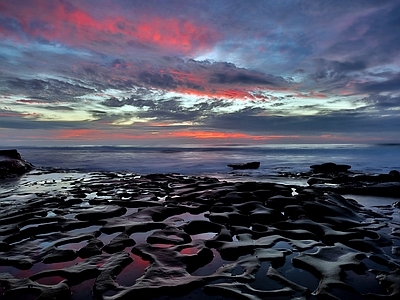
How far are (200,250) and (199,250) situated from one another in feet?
0.12

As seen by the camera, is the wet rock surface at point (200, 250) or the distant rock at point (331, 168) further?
the distant rock at point (331, 168)

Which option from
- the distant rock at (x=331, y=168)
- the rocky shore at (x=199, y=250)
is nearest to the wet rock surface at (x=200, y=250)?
the rocky shore at (x=199, y=250)

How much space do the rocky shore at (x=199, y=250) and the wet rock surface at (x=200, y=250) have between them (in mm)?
17

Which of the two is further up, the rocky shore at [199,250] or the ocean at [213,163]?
the rocky shore at [199,250]

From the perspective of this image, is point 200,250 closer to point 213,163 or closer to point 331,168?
point 331,168

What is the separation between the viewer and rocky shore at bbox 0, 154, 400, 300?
10.9 ft

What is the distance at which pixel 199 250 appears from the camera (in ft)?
14.6

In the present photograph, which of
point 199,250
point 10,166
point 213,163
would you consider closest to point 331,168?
point 213,163

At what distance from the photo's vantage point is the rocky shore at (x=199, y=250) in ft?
10.9

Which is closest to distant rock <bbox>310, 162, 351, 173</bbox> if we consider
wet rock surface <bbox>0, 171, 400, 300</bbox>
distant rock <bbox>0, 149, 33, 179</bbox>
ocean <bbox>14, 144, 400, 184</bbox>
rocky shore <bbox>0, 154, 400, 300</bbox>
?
ocean <bbox>14, 144, 400, 184</bbox>

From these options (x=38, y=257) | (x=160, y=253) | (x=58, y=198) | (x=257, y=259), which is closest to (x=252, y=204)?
(x=257, y=259)

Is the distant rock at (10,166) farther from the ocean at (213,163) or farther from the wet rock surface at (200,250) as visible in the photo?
the wet rock surface at (200,250)

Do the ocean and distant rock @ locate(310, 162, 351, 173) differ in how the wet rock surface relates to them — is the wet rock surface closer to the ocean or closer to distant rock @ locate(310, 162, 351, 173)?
the ocean

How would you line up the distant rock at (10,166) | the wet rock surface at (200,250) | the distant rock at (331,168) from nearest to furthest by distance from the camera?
the wet rock surface at (200,250) → the distant rock at (10,166) → the distant rock at (331,168)
